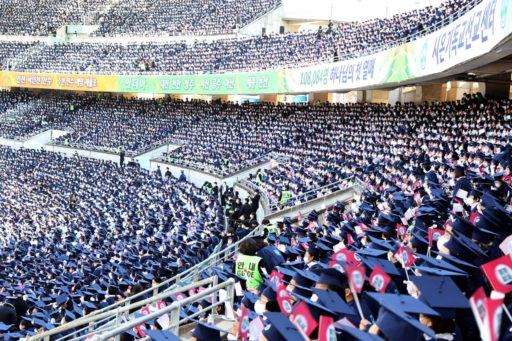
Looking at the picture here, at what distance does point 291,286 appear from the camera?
5477 millimetres

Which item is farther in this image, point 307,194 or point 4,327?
point 307,194

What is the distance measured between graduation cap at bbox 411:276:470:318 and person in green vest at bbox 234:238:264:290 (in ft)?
7.94

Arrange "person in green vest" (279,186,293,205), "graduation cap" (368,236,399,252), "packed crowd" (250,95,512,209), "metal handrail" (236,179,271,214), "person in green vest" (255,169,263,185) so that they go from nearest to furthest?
"graduation cap" (368,236,399,252) < "packed crowd" (250,95,512,209) < "person in green vest" (279,186,293,205) < "metal handrail" (236,179,271,214) < "person in green vest" (255,169,263,185)

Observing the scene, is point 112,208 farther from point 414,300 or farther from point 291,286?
point 414,300

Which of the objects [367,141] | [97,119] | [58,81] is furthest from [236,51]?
[367,141]

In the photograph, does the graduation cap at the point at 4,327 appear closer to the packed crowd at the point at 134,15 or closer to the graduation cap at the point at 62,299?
the graduation cap at the point at 62,299

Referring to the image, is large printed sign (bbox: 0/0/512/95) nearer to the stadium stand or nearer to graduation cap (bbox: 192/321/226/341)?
the stadium stand

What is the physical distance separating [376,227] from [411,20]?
16.6m

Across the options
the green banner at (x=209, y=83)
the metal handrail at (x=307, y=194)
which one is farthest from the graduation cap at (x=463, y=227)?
the green banner at (x=209, y=83)

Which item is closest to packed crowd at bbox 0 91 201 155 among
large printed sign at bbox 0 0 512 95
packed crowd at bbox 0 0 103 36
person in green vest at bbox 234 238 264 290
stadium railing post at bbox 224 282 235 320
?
large printed sign at bbox 0 0 512 95

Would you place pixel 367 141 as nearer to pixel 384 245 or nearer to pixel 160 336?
pixel 384 245

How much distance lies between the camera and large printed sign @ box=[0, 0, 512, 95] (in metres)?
11.6

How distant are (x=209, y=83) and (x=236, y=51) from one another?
2.86 metres

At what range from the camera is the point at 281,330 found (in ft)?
13.4
